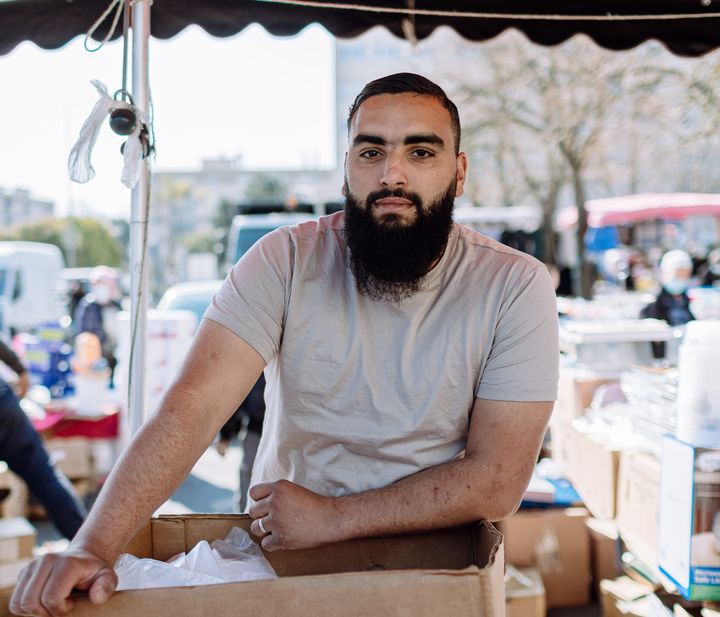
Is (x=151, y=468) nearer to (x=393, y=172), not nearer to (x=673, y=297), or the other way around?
(x=393, y=172)

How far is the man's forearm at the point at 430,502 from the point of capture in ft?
4.79

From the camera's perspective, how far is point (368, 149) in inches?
67.8

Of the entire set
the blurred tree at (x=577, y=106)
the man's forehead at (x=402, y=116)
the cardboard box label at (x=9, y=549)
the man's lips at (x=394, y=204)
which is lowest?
the cardboard box label at (x=9, y=549)

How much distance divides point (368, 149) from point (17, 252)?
14923mm

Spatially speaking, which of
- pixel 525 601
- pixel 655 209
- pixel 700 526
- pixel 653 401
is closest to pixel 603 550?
pixel 525 601

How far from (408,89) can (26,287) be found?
1484 cm

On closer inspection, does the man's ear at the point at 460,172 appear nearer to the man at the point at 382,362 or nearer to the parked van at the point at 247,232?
the man at the point at 382,362

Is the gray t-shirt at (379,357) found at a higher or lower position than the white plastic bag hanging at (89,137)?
lower

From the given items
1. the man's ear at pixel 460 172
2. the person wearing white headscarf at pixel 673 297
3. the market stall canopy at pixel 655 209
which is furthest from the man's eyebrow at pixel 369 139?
the market stall canopy at pixel 655 209

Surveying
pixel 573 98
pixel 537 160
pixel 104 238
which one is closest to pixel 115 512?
pixel 573 98

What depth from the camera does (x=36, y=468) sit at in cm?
423

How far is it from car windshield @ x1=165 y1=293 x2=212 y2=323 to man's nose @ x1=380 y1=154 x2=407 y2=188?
7714mm

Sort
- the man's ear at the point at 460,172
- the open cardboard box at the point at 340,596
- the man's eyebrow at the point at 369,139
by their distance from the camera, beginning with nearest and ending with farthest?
the open cardboard box at the point at 340,596 → the man's eyebrow at the point at 369,139 → the man's ear at the point at 460,172

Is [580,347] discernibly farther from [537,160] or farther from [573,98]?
[537,160]
